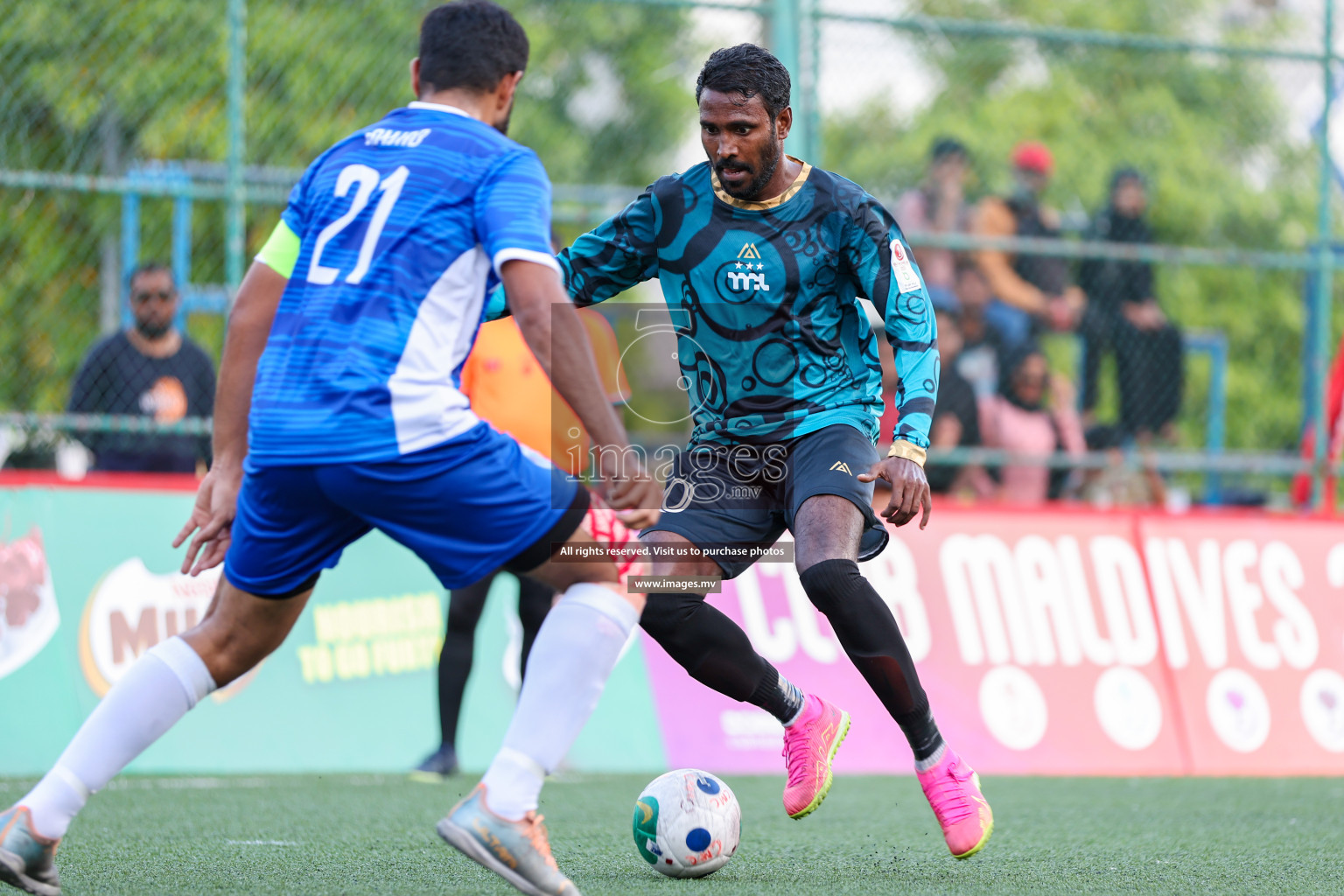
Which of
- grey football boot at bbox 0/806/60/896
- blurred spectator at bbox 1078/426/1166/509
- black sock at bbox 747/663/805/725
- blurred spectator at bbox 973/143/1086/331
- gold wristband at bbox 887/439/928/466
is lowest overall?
blurred spectator at bbox 1078/426/1166/509

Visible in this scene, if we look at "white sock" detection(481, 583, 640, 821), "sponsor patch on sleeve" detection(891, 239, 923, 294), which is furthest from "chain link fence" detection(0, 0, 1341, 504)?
"white sock" detection(481, 583, 640, 821)

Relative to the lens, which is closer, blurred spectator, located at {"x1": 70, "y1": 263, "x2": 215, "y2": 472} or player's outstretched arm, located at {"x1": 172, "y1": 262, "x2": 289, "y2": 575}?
player's outstretched arm, located at {"x1": 172, "y1": 262, "x2": 289, "y2": 575}

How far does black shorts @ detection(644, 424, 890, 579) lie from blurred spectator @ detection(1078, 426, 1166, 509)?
5.42m

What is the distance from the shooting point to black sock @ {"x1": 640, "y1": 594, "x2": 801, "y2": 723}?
4.35 m

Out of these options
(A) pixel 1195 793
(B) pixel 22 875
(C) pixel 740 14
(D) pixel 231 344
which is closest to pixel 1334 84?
(C) pixel 740 14

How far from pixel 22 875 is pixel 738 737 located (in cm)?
449

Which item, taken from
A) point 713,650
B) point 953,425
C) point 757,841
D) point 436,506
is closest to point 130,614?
point 757,841

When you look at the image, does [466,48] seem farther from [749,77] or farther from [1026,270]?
[1026,270]

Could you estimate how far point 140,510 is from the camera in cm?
704

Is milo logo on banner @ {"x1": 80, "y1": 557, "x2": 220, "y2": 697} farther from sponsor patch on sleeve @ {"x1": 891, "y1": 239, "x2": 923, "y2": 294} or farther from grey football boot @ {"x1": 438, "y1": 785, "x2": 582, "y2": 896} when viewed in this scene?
grey football boot @ {"x1": 438, "y1": 785, "x2": 582, "y2": 896}

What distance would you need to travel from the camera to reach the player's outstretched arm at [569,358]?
311 cm

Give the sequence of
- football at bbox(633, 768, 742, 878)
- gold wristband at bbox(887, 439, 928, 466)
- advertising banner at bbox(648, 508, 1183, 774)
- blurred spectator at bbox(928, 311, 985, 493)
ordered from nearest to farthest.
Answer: football at bbox(633, 768, 742, 878) < gold wristband at bbox(887, 439, 928, 466) < advertising banner at bbox(648, 508, 1183, 774) < blurred spectator at bbox(928, 311, 985, 493)

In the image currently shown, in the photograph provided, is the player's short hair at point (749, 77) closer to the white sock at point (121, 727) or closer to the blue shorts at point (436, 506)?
the blue shorts at point (436, 506)

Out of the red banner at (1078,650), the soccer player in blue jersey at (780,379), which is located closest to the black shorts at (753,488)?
the soccer player in blue jersey at (780,379)
